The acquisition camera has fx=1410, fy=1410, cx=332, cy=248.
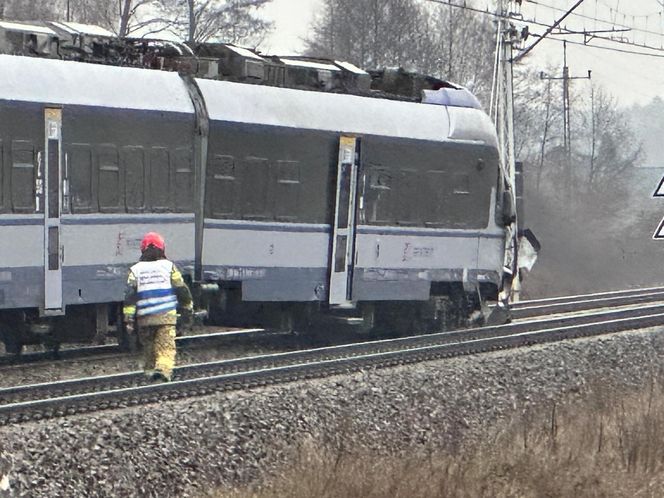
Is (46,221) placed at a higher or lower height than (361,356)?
higher

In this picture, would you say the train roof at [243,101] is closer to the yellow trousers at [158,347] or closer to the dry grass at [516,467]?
the yellow trousers at [158,347]

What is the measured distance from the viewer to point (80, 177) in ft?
46.8

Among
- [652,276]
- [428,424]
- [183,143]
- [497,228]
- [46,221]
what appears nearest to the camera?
[428,424]

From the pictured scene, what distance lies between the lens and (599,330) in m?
19.8

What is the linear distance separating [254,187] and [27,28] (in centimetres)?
312

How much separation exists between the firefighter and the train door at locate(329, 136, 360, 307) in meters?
4.73

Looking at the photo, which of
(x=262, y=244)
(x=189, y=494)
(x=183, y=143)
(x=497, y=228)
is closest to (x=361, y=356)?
(x=262, y=244)

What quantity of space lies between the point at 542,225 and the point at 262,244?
36963mm

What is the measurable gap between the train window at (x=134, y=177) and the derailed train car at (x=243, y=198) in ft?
0.06

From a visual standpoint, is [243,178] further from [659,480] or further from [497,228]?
[659,480]

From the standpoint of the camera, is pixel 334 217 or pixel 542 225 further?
pixel 542 225

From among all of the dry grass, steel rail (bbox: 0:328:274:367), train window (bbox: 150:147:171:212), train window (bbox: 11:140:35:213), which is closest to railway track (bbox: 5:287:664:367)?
steel rail (bbox: 0:328:274:367)

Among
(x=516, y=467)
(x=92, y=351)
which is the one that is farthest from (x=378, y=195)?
(x=516, y=467)

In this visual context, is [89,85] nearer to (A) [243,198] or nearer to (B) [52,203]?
(B) [52,203]
